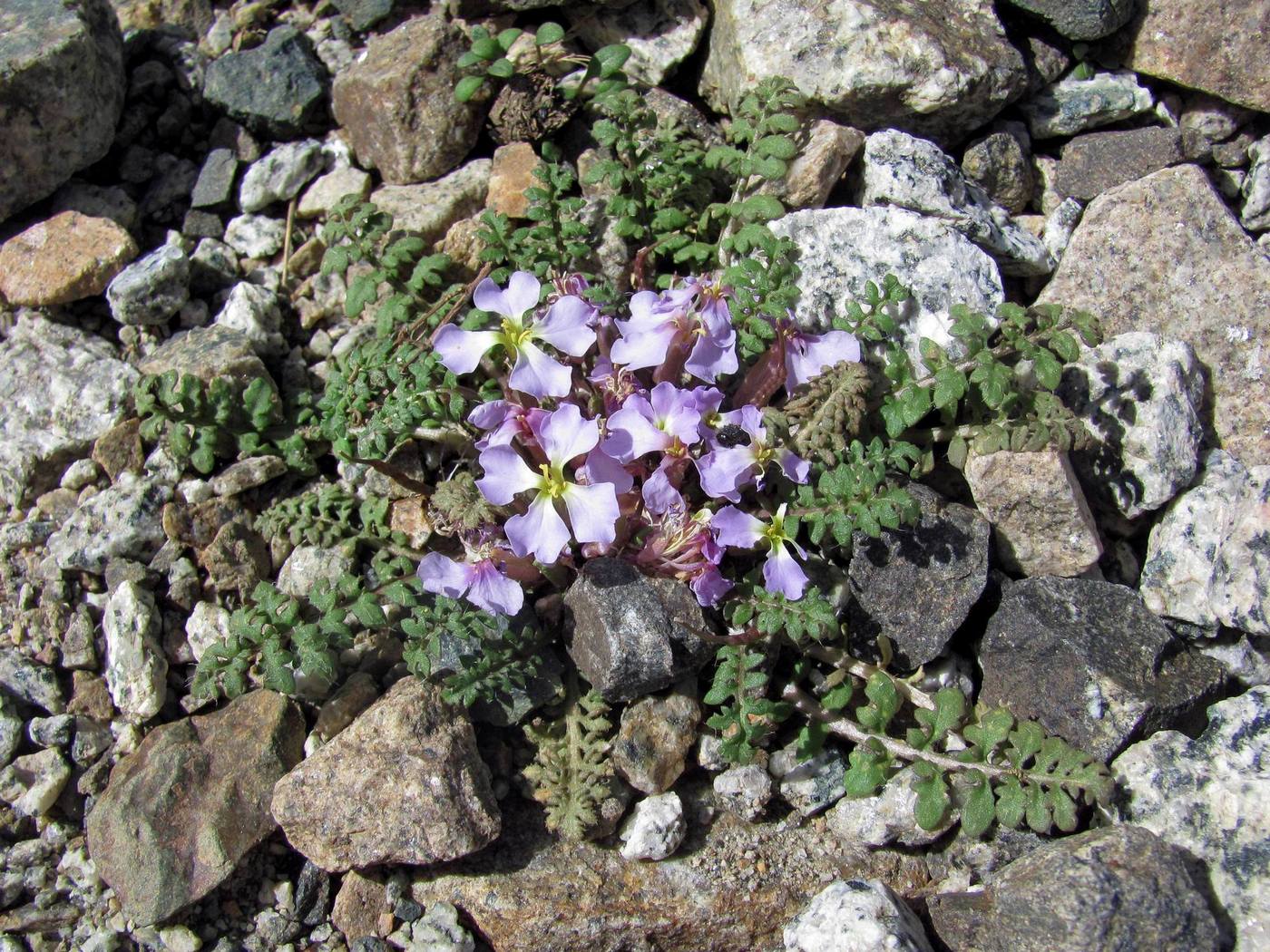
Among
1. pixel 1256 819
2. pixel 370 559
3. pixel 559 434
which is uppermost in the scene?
pixel 559 434

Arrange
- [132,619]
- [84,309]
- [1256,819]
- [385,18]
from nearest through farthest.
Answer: [1256,819] → [132,619] → [84,309] → [385,18]

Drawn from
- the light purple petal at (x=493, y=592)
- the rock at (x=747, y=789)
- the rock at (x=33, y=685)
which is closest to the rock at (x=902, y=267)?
the light purple petal at (x=493, y=592)

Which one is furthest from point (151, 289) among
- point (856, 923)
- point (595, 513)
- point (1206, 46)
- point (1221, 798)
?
point (1206, 46)

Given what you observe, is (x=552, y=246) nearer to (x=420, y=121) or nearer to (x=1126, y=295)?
(x=420, y=121)

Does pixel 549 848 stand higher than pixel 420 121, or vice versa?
pixel 420 121

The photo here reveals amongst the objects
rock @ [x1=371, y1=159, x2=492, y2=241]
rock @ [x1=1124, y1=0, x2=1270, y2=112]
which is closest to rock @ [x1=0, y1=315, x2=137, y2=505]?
rock @ [x1=371, y1=159, x2=492, y2=241]

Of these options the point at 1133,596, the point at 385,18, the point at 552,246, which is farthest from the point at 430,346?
the point at 1133,596

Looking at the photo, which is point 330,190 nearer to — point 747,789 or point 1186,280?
point 747,789
